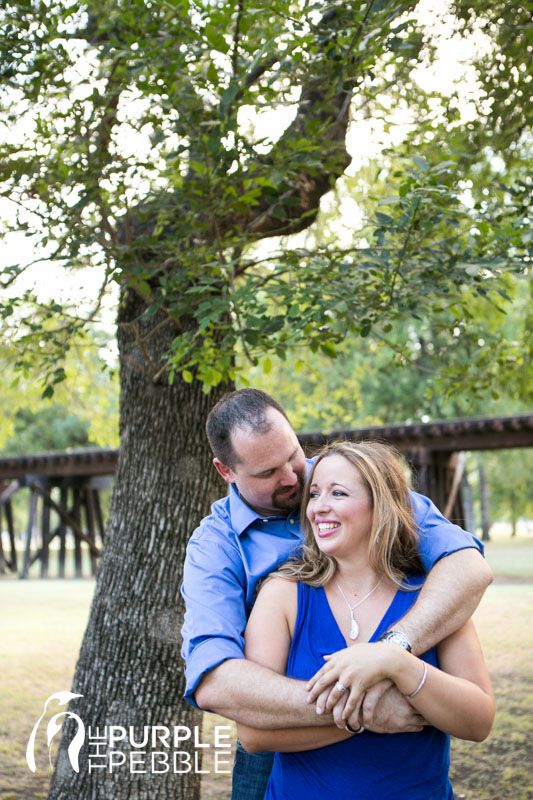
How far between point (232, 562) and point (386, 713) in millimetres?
630

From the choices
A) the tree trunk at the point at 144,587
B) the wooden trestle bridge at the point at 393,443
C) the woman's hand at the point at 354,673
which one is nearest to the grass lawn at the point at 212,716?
the tree trunk at the point at 144,587

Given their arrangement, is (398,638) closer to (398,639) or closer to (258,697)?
(398,639)

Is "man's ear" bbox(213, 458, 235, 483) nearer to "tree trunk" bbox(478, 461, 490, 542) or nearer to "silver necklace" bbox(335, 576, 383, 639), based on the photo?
"silver necklace" bbox(335, 576, 383, 639)

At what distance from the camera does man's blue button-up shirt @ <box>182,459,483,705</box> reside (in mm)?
2021

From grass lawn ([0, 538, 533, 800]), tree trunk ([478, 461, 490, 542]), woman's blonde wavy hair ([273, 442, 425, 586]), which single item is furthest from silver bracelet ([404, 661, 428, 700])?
tree trunk ([478, 461, 490, 542])

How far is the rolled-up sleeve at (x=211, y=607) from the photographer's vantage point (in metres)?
1.99

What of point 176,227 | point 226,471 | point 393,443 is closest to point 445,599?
point 226,471

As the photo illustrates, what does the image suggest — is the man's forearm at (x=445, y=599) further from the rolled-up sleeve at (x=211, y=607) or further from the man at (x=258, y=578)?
the rolled-up sleeve at (x=211, y=607)

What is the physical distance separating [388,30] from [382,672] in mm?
2647

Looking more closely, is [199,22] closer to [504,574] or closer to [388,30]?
[388,30]

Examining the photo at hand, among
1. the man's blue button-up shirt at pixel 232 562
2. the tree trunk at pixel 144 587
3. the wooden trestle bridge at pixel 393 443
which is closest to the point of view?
→ the man's blue button-up shirt at pixel 232 562

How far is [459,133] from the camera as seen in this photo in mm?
4637

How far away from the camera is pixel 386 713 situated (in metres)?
1.84

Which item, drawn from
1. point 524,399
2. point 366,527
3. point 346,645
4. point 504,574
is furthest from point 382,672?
point 504,574
